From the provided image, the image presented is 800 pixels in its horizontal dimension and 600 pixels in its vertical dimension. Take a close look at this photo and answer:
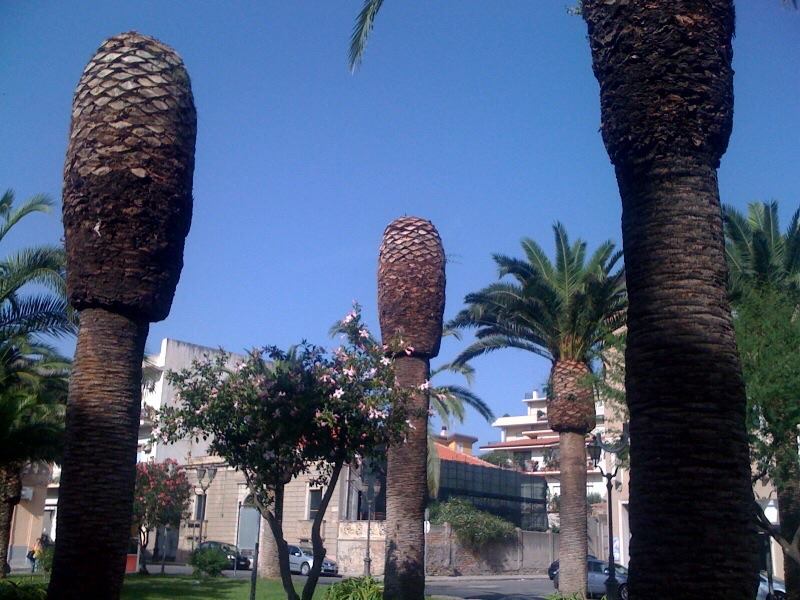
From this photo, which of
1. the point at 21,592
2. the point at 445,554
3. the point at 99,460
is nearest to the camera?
the point at 99,460

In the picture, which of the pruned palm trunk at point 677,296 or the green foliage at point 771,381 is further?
the green foliage at point 771,381

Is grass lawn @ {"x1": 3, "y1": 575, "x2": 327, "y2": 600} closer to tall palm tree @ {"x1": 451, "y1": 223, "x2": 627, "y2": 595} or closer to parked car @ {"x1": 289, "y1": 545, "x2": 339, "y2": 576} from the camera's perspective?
tall palm tree @ {"x1": 451, "y1": 223, "x2": 627, "y2": 595}

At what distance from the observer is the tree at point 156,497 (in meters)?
35.8

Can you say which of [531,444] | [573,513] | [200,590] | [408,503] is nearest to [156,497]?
[200,590]

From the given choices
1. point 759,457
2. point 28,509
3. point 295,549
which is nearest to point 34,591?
point 759,457

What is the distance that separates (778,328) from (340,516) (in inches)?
1145

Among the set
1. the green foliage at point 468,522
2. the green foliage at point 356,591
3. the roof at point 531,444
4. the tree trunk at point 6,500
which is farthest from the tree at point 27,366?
the roof at point 531,444

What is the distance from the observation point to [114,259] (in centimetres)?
975

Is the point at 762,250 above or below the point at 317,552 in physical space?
above

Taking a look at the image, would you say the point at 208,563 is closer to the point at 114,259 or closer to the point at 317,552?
the point at 317,552

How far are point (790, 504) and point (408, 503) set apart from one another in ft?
24.7

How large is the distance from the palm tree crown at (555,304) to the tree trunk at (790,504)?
4878 mm

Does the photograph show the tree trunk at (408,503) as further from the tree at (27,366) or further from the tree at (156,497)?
the tree at (156,497)

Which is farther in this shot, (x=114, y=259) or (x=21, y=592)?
(x=21, y=592)
